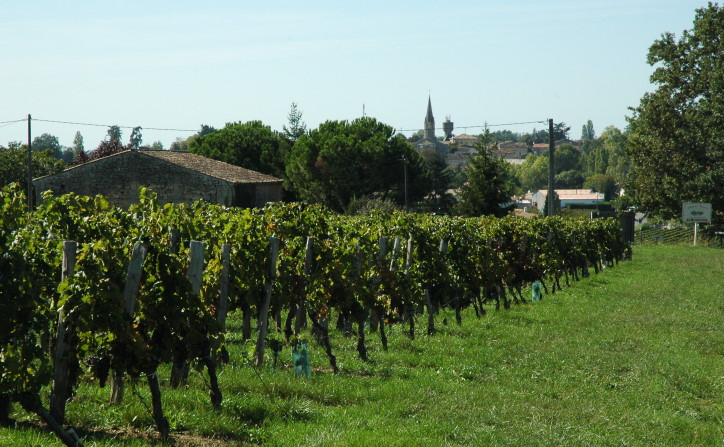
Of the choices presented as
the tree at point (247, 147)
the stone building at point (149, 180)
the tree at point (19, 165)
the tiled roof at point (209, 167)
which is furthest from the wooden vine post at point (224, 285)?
the tree at point (19, 165)

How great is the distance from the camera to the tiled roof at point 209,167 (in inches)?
1634

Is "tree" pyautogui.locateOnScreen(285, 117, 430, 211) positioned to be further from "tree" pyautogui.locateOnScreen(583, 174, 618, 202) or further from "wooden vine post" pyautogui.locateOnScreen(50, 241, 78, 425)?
"tree" pyautogui.locateOnScreen(583, 174, 618, 202)

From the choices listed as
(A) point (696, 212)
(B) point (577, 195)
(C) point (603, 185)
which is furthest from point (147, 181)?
(C) point (603, 185)

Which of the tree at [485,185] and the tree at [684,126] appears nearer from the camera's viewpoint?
the tree at [485,185]

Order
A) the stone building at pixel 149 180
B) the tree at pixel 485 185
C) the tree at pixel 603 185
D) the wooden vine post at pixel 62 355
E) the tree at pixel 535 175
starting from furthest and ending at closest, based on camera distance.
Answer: the tree at pixel 535 175 → the tree at pixel 603 185 → the tree at pixel 485 185 → the stone building at pixel 149 180 → the wooden vine post at pixel 62 355

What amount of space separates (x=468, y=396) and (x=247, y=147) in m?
57.9

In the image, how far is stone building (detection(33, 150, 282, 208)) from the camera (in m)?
41.1

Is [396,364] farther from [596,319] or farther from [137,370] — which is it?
[596,319]

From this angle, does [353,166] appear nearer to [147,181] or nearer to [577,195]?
Answer: [147,181]

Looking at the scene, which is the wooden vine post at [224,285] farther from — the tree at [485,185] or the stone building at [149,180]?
the tree at [485,185]

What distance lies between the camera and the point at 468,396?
348 inches

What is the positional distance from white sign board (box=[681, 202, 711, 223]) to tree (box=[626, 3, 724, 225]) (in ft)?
2.53

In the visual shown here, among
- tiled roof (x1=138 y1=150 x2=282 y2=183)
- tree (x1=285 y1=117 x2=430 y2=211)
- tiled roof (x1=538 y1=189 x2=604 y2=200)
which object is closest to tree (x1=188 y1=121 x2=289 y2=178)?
tree (x1=285 y1=117 x2=430 y2=211)

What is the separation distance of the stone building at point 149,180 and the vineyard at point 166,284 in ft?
88.1
